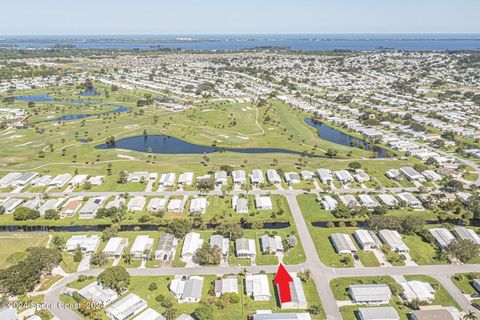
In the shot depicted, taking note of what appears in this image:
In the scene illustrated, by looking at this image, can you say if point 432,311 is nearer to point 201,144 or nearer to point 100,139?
point 201,144

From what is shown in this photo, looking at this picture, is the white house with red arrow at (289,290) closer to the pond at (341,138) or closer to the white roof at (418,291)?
the white roof at (418,291)

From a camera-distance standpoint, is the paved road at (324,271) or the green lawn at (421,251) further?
the green lawn at (421,251)

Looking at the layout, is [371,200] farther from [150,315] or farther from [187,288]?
[150,315]

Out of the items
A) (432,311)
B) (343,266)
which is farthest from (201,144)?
(432,311)

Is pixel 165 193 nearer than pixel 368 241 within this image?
No

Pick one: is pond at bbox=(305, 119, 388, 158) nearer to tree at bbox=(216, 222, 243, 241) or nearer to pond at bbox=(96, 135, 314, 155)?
pond at bbox=(96, 135, 314, 155)

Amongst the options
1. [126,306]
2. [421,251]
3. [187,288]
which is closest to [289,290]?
[187,288]

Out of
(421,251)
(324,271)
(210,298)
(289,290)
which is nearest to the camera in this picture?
(210,298)

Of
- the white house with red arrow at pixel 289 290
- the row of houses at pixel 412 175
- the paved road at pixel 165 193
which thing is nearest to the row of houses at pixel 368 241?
the white house with red arrow at pixel 289 290
